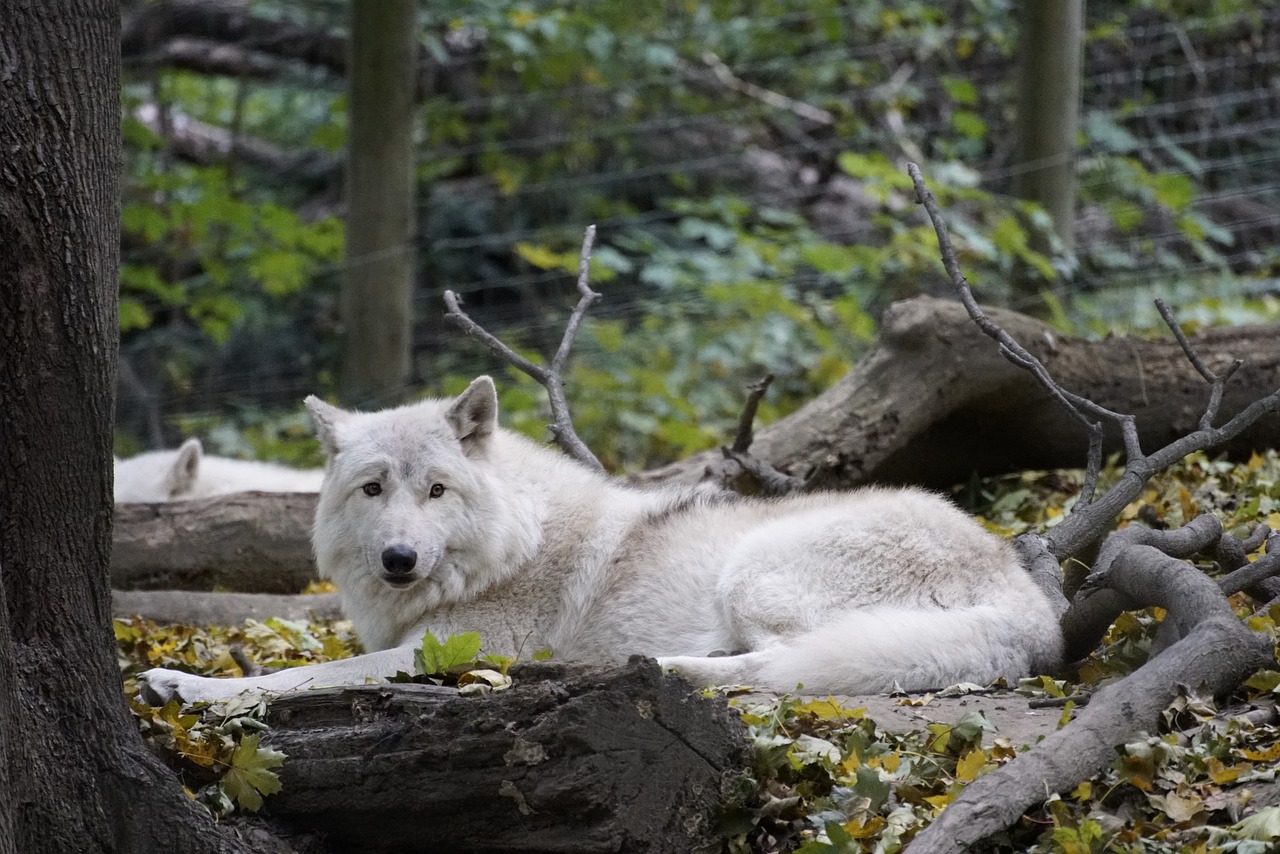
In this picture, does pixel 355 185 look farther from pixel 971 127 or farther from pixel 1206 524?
pixel 1206 524

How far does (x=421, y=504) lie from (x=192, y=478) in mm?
3738

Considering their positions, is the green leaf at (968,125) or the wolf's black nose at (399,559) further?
the green leaf at (968,125)

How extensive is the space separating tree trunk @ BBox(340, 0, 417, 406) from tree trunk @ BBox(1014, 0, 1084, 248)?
13.1ft

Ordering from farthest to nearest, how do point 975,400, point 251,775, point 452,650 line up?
point 975,400 < point 452,650 < point 251,775

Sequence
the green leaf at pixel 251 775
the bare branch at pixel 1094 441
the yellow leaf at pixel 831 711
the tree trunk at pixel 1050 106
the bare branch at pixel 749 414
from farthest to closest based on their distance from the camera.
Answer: the tree trunk at pixel 1050 106, the bare branch at pixel 749 414, the bare branch at pixel 1094 441, the yellow leaf at pixel 831 711, the green leaf at pixel 251 775

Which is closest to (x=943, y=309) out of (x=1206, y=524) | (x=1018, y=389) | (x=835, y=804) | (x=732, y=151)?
(x=1018, y=389)

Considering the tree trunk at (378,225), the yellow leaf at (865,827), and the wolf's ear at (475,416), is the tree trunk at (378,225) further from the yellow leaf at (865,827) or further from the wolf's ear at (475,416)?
the yellow leaf at (865,827)

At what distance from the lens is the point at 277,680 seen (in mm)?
3865

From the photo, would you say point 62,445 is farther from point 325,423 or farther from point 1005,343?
point 1005,343

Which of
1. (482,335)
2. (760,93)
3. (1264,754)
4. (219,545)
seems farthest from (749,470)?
(760,93)

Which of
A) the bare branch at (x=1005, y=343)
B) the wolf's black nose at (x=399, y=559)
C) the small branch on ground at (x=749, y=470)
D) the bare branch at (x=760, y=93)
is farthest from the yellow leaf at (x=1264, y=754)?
the bare branch at (x=760, y=93)

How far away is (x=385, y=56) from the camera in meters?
7.91

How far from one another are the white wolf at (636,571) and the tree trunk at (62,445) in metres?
0.92

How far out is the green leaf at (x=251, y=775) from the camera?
2.90 m
